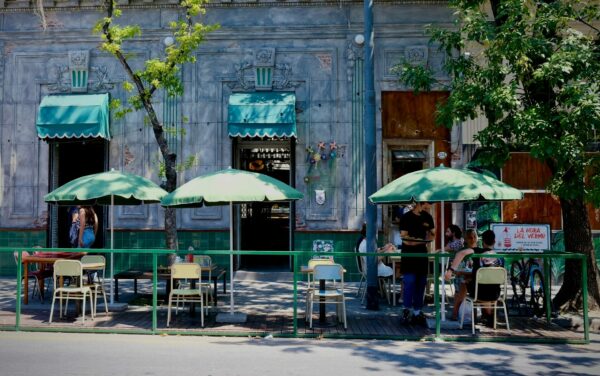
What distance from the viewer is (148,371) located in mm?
6535

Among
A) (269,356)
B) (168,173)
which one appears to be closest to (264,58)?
(168,173)

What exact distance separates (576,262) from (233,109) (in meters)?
8.63

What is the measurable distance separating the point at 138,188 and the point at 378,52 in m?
7.58

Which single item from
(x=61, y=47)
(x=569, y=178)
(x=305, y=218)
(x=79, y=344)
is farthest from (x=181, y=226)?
(x=569, y=178)

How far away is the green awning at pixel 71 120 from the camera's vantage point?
1442cm

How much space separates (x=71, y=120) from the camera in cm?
1442

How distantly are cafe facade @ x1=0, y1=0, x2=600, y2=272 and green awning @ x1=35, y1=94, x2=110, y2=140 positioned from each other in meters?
0.03

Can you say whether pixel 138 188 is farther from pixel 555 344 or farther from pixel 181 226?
pixel 555 344

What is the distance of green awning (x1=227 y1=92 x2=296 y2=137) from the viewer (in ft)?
46.8

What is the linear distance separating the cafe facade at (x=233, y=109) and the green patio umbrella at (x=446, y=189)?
16.3 ft

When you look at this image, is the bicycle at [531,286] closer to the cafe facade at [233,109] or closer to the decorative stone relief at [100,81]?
the cafe facade at [233,109]

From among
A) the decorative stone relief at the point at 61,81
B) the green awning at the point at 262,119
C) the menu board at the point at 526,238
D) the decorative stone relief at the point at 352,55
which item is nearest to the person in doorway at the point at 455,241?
the menu board at the point at 526,238

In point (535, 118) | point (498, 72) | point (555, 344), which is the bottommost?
point (555, 344)

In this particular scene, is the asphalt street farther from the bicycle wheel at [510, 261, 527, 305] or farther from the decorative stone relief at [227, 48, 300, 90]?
the decorative stone relief at [227, 48, 300, 90]
